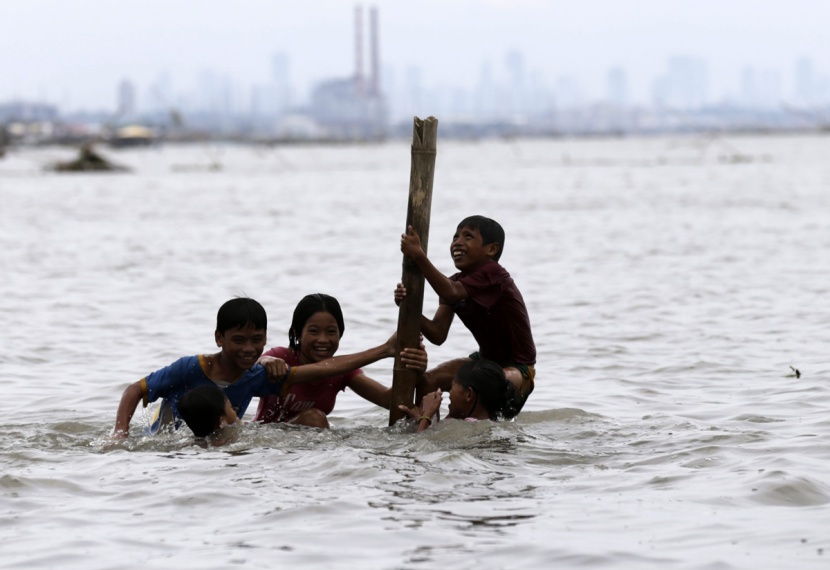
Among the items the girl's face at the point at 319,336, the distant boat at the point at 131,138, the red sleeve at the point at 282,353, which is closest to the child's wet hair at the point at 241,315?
the girl's face at the point at 319,336

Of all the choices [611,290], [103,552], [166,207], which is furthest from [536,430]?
[166,207]

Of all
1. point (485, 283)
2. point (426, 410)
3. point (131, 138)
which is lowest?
point (426, 410)

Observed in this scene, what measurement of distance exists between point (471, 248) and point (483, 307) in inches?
15.6

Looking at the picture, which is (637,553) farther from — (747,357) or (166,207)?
(166,207)

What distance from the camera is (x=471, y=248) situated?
26.1ft

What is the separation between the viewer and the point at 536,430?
852 centimetres

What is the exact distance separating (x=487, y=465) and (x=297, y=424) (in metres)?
1.58

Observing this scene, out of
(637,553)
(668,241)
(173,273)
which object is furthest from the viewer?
(668,241)

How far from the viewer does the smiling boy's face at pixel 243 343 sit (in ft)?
24.8

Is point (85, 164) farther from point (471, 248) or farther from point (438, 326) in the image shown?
point (471, 248)

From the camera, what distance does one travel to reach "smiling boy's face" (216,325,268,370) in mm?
7562

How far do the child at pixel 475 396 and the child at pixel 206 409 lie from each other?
1.17 m

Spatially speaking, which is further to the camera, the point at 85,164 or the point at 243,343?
the point at 85,164

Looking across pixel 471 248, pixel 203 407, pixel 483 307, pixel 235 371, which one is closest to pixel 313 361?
pixel 235 371
